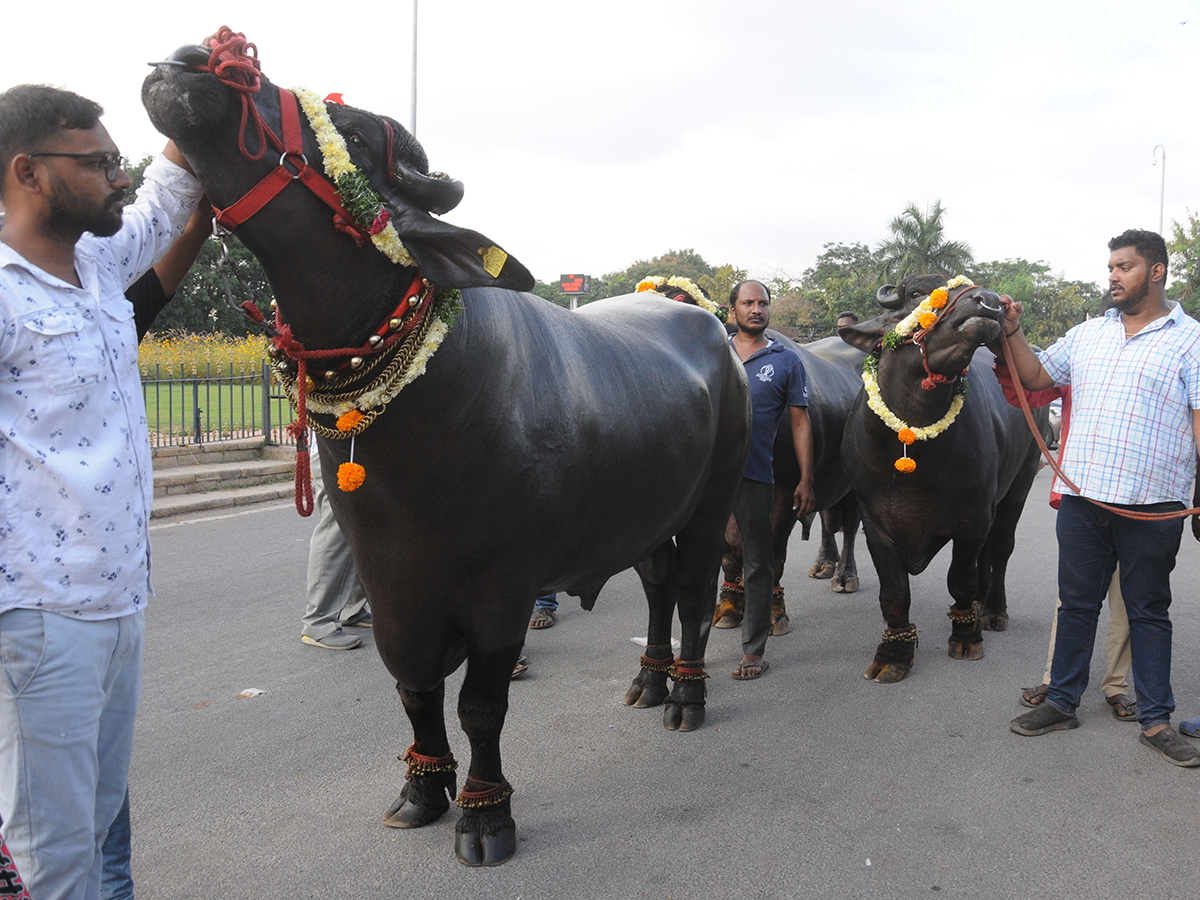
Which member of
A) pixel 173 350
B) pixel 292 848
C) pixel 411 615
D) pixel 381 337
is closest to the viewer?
pixel 381 337

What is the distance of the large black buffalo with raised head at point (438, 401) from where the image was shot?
88.5 inches

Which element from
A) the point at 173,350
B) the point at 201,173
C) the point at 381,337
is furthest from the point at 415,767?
the point at 173,350

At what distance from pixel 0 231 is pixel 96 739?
1.12 metres

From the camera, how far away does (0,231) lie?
Result: 1.95m

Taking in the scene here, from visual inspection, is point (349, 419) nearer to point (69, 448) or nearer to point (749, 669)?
point (69, 448)

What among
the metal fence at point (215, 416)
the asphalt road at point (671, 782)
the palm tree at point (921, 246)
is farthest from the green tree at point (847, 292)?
the asphalt road at point (671, 782)

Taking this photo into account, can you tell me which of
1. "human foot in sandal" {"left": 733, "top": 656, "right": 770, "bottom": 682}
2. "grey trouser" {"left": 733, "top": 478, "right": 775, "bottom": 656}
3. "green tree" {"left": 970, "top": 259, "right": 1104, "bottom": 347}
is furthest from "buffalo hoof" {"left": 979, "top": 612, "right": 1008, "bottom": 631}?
"green tree" {"left": 970, "top": 259, "right": 1104, "bottom": 347}

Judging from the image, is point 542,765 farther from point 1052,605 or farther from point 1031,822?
point 1052,605

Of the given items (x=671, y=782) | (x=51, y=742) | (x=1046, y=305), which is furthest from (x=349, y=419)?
(x=1046, y=305)

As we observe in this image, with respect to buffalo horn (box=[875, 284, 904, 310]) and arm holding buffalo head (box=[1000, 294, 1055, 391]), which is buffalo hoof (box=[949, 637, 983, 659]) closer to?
arm holding buffalo head (box=[1000, 294, 1055, 391])

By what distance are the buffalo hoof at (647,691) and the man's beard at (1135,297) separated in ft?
9.04

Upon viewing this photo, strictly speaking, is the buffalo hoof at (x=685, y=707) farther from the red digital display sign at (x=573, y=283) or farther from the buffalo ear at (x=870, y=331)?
the red digital display sign at (x=573, y=283)

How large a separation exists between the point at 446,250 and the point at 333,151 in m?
0.37

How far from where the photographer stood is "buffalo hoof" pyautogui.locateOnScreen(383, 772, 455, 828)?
3.30 metres
